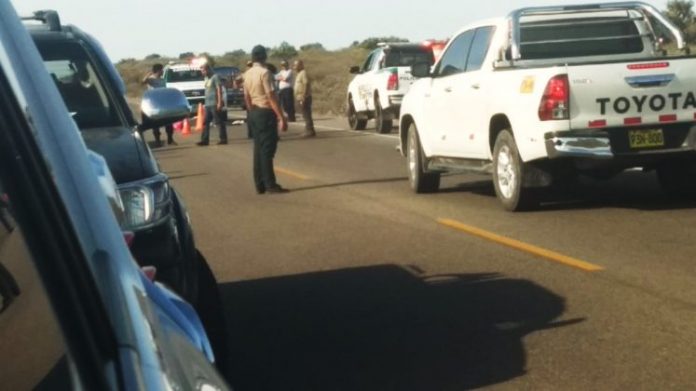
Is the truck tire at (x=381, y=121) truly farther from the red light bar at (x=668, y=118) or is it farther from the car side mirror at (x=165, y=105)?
the car side mirror at (x=165, y=105)

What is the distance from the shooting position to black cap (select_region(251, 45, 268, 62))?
16.6 m

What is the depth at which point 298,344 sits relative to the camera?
7453 millimetres

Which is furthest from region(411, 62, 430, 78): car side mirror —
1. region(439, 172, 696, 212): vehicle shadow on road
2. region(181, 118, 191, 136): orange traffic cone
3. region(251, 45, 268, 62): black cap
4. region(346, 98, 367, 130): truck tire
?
region(181, 118, 191, 136): orange traffic cone

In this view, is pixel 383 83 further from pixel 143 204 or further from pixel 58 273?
pixel 58 273

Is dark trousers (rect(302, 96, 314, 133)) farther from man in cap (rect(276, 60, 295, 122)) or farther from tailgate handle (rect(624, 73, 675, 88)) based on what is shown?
tailgate handle (rect(624, 73, 675, 88))

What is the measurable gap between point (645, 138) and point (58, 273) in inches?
429

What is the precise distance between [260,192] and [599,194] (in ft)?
13.9

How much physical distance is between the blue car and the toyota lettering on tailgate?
1022 centimetres

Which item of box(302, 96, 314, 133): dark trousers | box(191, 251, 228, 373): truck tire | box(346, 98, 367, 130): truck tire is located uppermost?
box(191, 251, 228, 373): truck tire

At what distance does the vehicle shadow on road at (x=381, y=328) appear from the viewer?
664 cm

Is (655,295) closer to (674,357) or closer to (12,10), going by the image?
(674,357)

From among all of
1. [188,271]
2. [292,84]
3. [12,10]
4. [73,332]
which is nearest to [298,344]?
[188,271]

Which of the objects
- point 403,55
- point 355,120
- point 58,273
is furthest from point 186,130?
point 58,273

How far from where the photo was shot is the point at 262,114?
16406 mm
